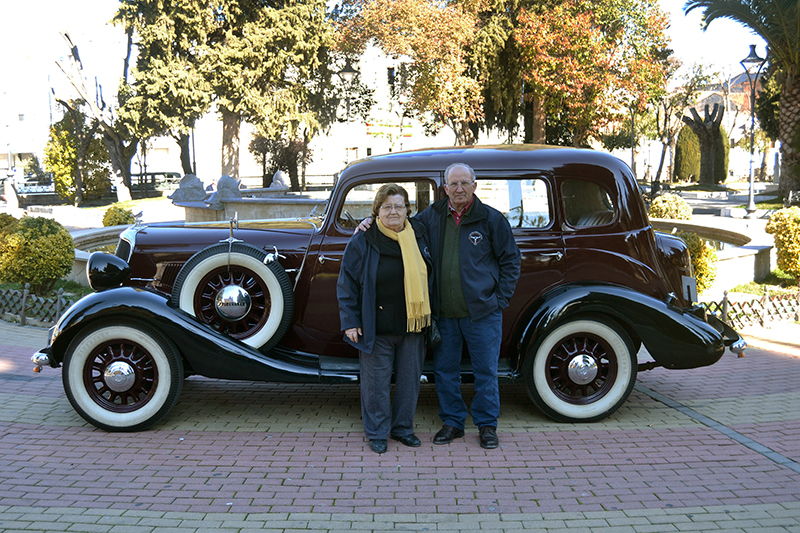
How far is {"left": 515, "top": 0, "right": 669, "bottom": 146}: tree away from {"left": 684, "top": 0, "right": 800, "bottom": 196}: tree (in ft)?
13.9

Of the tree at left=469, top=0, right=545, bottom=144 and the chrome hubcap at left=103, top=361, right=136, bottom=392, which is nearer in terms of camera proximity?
the chrome hubcap at left=103, top=361, right=136, bottom=392

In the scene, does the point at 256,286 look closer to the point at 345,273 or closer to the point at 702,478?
the point at 345,273

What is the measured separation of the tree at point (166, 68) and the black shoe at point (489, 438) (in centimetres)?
2696

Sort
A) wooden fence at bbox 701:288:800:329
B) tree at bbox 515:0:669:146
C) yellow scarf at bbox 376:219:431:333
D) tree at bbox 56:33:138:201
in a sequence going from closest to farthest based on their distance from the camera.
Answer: yellow scarf at bbox 376:219:431:333
wooden fence at bbox 701:288:800:329
tree at bbox 515:0:669:146
tree at bbox 56:33:138:201

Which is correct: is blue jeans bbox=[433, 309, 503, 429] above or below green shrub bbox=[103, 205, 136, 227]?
below

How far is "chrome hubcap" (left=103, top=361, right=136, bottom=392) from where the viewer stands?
4.69 metres

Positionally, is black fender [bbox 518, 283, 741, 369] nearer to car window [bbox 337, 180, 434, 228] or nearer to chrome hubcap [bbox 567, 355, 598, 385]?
chrome hubcap [bbox 567, 355, 598, 385]

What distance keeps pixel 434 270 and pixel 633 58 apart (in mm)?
27974

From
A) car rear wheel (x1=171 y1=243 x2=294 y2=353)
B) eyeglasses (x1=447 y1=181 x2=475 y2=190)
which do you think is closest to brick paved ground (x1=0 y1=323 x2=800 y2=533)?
car rear wheel (x1=171 y1=243 x2=294 y2=353)

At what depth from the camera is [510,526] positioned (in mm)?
3449

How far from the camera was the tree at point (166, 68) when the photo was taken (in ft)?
92.7

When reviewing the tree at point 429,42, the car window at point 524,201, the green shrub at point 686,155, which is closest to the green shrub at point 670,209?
the car window at point 524,201

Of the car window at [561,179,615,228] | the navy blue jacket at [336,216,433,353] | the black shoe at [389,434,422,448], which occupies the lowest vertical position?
the black shoe at [389,434,422,448]

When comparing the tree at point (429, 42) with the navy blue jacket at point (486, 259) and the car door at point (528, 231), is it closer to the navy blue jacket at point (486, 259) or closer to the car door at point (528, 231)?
the car door at point (528, 231)
